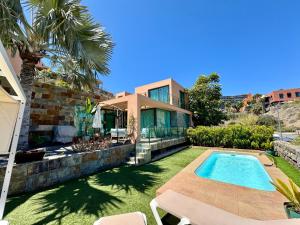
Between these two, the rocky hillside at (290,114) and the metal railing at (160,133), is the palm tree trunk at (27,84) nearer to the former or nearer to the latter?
the metal railing at (160,133)

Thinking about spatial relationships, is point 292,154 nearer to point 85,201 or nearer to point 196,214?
point 196,214

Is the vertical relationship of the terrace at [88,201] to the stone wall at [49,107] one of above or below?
below

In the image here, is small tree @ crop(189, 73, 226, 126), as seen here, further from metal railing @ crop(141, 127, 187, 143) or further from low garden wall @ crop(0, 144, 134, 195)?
low garden wall @ crop(0, 144, 134, 195)

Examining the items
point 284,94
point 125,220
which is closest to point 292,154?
point 125,220

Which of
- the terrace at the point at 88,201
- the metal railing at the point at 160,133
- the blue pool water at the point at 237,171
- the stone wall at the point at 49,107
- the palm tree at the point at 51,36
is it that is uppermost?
the palm tree at the point at 51,36

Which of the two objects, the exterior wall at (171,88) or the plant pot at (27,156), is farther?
the exterior wall at (171,88)

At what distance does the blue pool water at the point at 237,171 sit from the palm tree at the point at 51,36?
8.88 metres

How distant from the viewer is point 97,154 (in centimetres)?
845

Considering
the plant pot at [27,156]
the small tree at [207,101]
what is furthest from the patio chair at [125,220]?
the small tree at [207,101]

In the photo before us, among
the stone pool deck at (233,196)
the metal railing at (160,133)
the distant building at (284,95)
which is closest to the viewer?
the stone pool deck at (233,196)

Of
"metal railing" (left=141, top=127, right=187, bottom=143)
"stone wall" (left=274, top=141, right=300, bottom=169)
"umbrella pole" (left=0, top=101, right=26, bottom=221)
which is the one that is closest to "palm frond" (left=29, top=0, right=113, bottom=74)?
"umbrella pole" (left=0, top=101, right=26, bottom=221)

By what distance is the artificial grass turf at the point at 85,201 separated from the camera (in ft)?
13.1

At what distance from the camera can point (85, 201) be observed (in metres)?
4.82

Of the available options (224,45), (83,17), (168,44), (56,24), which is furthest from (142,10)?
(224,45)
